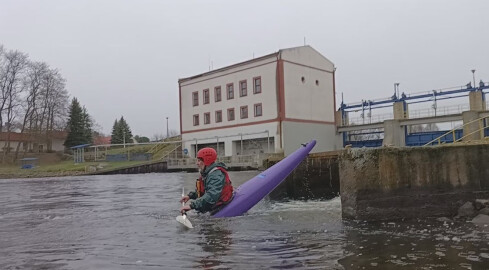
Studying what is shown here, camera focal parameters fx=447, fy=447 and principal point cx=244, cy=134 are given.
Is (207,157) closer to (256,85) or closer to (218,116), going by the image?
(256,85)

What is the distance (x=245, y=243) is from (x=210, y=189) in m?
1.82

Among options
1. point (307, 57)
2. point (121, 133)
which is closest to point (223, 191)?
point (307, 57)

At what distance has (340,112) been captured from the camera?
4866cm

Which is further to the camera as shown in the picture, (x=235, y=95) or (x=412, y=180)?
(x=235, y=95)

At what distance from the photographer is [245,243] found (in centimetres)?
654

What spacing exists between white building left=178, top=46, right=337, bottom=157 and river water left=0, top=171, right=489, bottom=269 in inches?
1251

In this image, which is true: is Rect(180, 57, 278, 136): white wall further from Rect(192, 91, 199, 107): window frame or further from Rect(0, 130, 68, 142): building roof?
Rect(0, 130, 68, 142): building roof

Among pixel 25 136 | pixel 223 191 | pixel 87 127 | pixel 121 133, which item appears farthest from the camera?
pixel 121 133

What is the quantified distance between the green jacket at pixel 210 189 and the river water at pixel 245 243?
410mm

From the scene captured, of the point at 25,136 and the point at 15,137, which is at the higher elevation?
the point at 15,137

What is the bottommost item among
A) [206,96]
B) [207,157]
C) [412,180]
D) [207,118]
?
[412,180]

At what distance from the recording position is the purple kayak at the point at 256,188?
350 inches

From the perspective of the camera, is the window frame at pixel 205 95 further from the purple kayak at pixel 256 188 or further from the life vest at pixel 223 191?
the life vest at pixel 223 191

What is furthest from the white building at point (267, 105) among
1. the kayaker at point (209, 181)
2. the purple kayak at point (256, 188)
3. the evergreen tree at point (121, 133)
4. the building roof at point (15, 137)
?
the evergreen tree at point (121, 133)
